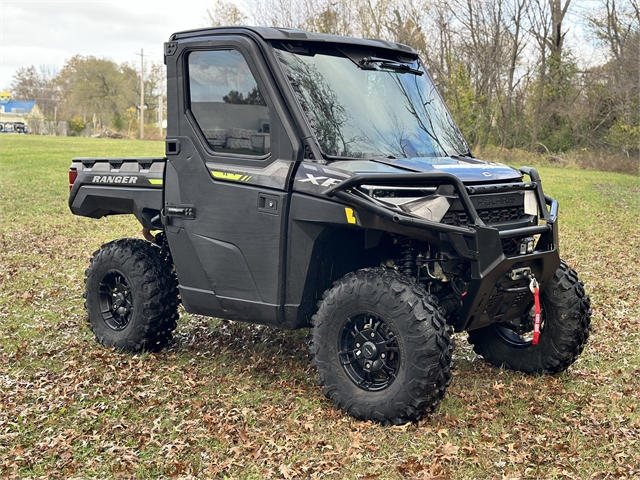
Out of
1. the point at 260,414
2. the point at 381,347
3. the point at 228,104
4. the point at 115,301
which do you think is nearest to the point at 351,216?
the point at 381,347

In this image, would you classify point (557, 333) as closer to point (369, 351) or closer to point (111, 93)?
point (369, 351)

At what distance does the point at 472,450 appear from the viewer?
4562mm

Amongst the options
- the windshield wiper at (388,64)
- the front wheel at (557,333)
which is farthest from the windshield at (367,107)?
the front wheel at (557,333)

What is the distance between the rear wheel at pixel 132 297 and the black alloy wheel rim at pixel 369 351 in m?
1.96

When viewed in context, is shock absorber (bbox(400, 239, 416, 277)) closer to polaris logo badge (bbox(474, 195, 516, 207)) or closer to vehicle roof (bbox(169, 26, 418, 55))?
polaris logo badge (bbox(474, 195, 516, 207))

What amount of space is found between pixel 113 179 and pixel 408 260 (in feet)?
9.29

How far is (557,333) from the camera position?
5.76 m

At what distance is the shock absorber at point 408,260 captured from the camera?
518 centimetres

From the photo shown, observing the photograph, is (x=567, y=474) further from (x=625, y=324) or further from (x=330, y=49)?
(x=625, y=324)

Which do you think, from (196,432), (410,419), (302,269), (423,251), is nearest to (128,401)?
(196,432)

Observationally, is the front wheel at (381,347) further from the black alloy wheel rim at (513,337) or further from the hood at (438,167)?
the black alloy wheel rim at (513,337)

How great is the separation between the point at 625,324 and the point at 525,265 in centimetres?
331

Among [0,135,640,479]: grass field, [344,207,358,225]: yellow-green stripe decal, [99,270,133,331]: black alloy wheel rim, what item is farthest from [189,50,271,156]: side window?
[0,135,640,479]: grass field

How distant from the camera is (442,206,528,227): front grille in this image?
4848mm
